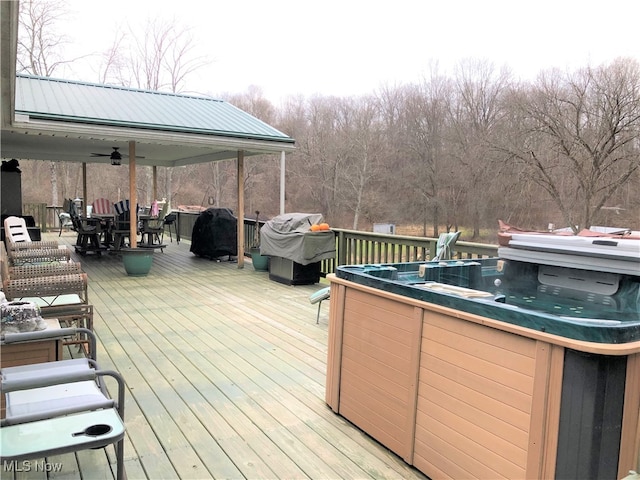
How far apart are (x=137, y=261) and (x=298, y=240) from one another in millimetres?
2850

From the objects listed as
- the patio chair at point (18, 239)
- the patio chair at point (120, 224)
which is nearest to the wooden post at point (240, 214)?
the patio chair at point (120, 224)

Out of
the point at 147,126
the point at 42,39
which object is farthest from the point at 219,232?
the point at 42,39

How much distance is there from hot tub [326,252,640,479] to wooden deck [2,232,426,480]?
29 centimetres

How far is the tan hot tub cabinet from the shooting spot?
162 centimetres

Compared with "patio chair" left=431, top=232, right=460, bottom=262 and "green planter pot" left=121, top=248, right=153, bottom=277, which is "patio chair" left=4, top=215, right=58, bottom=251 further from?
"patio chair" left=431, top=232, right=460, bottom=262

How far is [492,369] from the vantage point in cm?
185

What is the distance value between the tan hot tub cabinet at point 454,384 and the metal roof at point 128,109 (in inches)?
228

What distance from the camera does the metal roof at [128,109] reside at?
279 inches

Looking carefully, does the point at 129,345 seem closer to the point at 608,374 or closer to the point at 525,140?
the point at 608,374

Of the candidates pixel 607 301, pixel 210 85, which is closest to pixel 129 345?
pixel 607 301

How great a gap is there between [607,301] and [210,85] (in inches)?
990

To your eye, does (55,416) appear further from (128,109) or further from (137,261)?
(128,109)

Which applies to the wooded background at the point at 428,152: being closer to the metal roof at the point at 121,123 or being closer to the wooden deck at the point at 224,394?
the metal roof at the point at 121,123

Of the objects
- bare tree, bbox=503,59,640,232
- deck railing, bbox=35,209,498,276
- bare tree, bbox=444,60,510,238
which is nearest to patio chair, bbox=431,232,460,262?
deck railing, bbox=35,209,498,276
